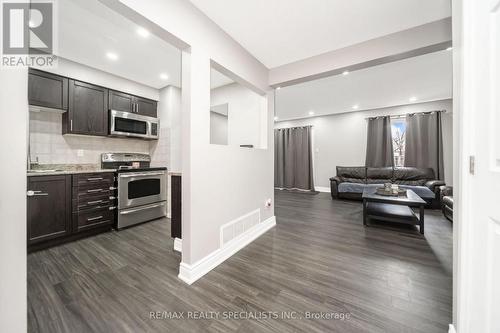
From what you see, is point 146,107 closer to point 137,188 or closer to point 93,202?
point 137,188

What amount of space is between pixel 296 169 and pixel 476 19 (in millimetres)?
6072

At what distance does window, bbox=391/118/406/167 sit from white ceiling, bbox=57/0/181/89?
238 inches

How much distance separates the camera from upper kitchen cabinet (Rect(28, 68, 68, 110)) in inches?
93.7

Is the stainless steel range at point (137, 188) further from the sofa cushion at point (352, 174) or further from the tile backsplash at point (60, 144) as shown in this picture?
the sofa cushion at point (352, 174)

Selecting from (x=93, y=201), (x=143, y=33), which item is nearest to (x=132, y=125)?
(x=93, y=201)

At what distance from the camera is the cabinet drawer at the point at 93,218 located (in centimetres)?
259

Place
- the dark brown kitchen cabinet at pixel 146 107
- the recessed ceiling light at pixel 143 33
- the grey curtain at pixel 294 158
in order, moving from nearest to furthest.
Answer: the recessed ceiling light at pixel 143 33 → the dark brown kitchen cabinet at pixel 146 107 → the grey curtain at pixel 294 158

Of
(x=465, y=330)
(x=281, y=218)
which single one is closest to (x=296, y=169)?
(x=281, y=218)

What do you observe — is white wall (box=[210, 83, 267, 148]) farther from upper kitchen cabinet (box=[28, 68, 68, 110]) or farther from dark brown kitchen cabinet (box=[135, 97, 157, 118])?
upper kitchen cabinet (box=[28, 68, 68, 110])

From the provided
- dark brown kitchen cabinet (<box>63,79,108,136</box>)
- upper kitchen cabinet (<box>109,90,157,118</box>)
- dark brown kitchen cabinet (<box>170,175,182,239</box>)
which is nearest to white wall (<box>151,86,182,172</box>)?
upper kitchen cabinet (<box>109,90,157,118</box>)

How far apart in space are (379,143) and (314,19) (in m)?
4.94

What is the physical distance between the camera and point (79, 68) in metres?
2.85

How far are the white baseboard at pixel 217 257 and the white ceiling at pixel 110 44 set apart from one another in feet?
8.56

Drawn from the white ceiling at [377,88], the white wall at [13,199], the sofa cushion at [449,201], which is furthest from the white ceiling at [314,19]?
the sofa cushion at [449,201]
